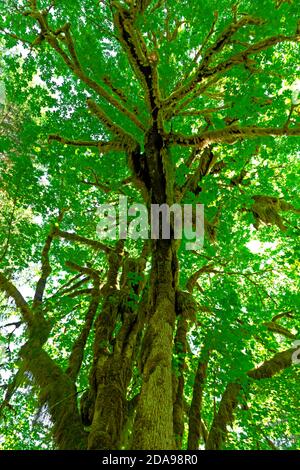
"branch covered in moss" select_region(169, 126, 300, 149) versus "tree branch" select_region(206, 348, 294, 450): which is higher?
"branch covered in moss" select_region(169, 126, 300, 149)

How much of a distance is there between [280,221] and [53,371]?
5.45 m

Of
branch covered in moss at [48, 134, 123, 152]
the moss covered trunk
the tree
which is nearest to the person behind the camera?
the moss covered trunk

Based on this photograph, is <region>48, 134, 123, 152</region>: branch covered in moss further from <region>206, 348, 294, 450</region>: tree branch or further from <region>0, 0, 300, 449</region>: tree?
Answer: <region>206, 348, 294, 450</region>: tree branch

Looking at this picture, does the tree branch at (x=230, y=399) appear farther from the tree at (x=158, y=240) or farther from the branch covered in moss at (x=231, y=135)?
the branch covered in moss at (x=231, y=135)

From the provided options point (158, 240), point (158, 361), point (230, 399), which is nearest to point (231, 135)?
point (158, 240)

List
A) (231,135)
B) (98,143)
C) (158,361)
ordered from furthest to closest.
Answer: (98,143) < (231,135) < (158,361)

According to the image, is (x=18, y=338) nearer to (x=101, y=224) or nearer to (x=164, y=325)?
(x=101, y=224)

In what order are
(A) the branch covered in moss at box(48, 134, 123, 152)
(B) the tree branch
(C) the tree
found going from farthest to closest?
(A) the branch covered in moss at box(48, 134, 123, 152), (B) the tree branch, (C) the tree

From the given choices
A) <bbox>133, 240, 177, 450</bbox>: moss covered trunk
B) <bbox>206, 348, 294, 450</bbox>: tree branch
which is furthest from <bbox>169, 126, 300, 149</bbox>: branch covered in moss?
<bbox>206, 348, 294, 450</bbox>: tree branch

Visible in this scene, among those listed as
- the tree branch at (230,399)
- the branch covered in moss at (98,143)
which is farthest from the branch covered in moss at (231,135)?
the tree branch at (230,399)

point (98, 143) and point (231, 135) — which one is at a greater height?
point (98, 143)

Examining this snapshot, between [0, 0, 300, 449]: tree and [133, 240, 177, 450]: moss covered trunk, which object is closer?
Result: [133, 240, 177, 450]: moss covered trunk

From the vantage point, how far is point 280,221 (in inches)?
275

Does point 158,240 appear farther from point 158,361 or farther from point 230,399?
point 230,399
